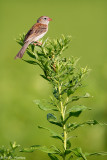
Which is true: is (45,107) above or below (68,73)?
below

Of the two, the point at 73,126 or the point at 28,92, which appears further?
the point at 28,92

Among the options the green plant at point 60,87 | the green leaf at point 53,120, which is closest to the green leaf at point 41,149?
the green plant at point 60,87

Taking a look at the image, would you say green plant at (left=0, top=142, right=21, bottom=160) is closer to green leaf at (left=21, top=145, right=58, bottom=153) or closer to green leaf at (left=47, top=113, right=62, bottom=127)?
green leaf at (left=21, top=145, right=58, bottom=153)

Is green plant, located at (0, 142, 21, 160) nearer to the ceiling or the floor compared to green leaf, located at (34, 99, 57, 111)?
nearer to the floor

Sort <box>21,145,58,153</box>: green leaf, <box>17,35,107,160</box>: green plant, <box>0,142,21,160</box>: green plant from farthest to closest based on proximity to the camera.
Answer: <box>17,35,107,160</box>: green plant, <box>21,145,58,153</box>: green leaf, <box>0,142,21,160</box>: green plant

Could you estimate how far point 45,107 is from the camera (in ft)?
5.67

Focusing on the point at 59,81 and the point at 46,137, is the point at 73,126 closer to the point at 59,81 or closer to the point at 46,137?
the point at 59,81

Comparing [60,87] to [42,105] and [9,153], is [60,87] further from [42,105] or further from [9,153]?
[9,153]

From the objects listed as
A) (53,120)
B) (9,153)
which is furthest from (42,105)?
(9,153)

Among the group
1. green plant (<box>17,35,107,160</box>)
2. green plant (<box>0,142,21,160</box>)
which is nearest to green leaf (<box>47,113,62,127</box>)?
green plant (<box>17,35,107,160</box>)

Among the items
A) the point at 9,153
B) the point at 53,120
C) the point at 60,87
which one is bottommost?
the point at 9,153

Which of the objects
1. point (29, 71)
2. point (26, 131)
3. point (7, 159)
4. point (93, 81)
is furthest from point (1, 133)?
point (7, 159)

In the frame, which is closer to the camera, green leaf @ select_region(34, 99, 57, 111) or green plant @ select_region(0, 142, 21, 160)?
green plant @ select_region(0, 142, 21, 160)

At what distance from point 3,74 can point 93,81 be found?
99 centimetres
